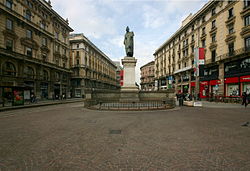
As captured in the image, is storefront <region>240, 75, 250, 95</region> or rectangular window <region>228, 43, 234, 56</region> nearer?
storefront <region>240, 75, 250, 95</region>

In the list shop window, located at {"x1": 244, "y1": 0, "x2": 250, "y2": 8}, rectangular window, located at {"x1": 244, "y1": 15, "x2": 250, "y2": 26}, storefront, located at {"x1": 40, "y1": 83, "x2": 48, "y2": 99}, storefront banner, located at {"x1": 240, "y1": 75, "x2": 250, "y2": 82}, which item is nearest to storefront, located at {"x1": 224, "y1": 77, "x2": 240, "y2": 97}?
storefront banner, located at {"x1": 240, "y1": 75, "x2": 250, "y2": 82}

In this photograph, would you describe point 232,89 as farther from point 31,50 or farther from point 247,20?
point 31,50

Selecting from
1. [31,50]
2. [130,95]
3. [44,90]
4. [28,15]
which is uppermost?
[28,15]

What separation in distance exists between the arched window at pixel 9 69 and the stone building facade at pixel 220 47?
31931 millimetres

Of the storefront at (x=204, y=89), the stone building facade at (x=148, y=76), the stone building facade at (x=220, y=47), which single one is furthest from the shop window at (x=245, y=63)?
the stone building facade at (x=148, y=76)

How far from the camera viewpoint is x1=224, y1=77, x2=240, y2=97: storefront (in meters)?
22.5

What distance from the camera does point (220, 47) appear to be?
87.5ft

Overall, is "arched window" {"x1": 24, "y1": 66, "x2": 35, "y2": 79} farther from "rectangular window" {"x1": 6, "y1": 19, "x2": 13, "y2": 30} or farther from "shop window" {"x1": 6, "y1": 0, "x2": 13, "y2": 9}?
"shop window" {"x1": 6, "y1": 0, "x2": 13, "y2": 9}

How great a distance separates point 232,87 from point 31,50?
139ft

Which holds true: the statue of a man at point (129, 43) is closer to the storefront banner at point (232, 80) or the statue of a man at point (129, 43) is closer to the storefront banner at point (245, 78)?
the storefront banner at point (245, 78)

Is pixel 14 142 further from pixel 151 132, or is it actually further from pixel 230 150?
pixel 230 150

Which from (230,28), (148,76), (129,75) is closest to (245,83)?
(230,28)

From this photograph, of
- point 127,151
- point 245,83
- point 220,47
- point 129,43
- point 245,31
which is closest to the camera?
point 127,151

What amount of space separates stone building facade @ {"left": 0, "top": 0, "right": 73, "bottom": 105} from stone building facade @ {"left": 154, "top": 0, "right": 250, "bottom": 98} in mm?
31802
